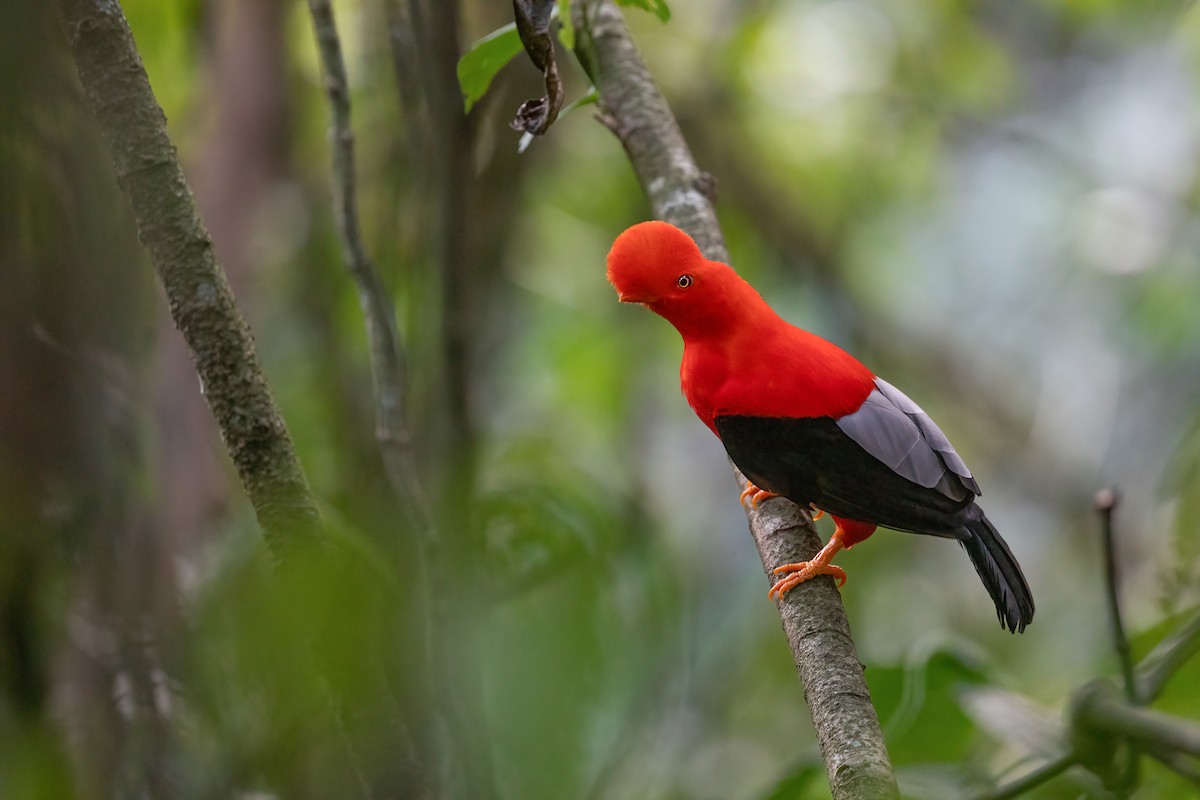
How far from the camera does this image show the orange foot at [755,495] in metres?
1.97

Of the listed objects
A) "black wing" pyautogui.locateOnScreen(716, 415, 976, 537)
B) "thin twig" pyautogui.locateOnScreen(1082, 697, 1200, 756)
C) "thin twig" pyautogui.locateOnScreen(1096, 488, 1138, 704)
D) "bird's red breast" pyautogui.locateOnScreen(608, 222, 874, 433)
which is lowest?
"thin twig" pyautogui.locateOnScreen(1082, 697, 1200, 756)

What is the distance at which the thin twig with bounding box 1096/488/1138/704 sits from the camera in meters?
1.18

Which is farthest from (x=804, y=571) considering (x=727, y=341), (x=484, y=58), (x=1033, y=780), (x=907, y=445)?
(x=484, y=58)

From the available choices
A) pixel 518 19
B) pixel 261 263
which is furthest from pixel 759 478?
pixel 261 263

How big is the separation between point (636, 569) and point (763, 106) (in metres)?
4.01

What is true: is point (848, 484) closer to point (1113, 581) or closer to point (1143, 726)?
point (1113, 581)

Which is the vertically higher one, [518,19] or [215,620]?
[518,19]

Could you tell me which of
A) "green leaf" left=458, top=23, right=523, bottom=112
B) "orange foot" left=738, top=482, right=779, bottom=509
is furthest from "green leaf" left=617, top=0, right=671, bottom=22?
"orange foot" left=738, top=482, right=779, bottom=509

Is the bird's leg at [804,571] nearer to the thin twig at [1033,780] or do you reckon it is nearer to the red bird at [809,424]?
the red bird at [809,424]

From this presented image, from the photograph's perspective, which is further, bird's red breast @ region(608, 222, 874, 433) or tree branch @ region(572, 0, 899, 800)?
bird's red breast @ region(608, 222, 874, 433)

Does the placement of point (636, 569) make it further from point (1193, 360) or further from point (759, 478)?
point (1193, 360)

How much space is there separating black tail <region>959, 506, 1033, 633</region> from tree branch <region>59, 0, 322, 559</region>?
1141 millimetres

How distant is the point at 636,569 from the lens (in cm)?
111

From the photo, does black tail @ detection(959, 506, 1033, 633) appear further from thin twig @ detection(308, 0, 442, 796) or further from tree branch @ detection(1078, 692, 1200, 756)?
thin twig @ detection(308, 0, 442, 796)
